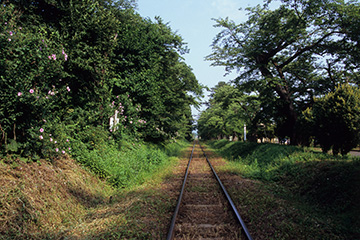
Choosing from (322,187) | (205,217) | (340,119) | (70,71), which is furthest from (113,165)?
(340,119)

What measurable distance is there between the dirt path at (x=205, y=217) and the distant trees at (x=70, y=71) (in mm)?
3783

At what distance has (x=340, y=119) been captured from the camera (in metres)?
9.23

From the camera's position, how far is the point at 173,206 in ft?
19.6

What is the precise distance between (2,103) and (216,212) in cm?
545

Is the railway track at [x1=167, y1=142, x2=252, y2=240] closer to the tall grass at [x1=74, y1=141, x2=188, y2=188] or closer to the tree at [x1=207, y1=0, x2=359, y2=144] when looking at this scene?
the tall grass at [x1=74, y1=141, x2=188, y2=188]

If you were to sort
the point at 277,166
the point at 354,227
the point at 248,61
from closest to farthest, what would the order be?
1. the point at 354,227
2. the point at 277,166
3. the point at 248,61

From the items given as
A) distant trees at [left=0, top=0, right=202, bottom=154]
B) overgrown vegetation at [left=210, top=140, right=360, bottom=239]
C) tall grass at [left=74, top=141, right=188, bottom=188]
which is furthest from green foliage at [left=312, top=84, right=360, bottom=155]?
distant trees at [left=0, top=0, right=202, bottom=154]

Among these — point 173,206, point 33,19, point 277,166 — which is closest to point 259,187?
point 277,166

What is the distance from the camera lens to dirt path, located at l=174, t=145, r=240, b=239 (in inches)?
176

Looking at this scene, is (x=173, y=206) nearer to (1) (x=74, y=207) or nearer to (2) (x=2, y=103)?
(1) (x=74, y=207)

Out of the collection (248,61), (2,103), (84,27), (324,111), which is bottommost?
(2,103)

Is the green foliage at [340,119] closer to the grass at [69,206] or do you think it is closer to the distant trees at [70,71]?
the grass at [69,206]

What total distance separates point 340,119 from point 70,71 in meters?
10.5

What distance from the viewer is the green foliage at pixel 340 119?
900 centimetres
